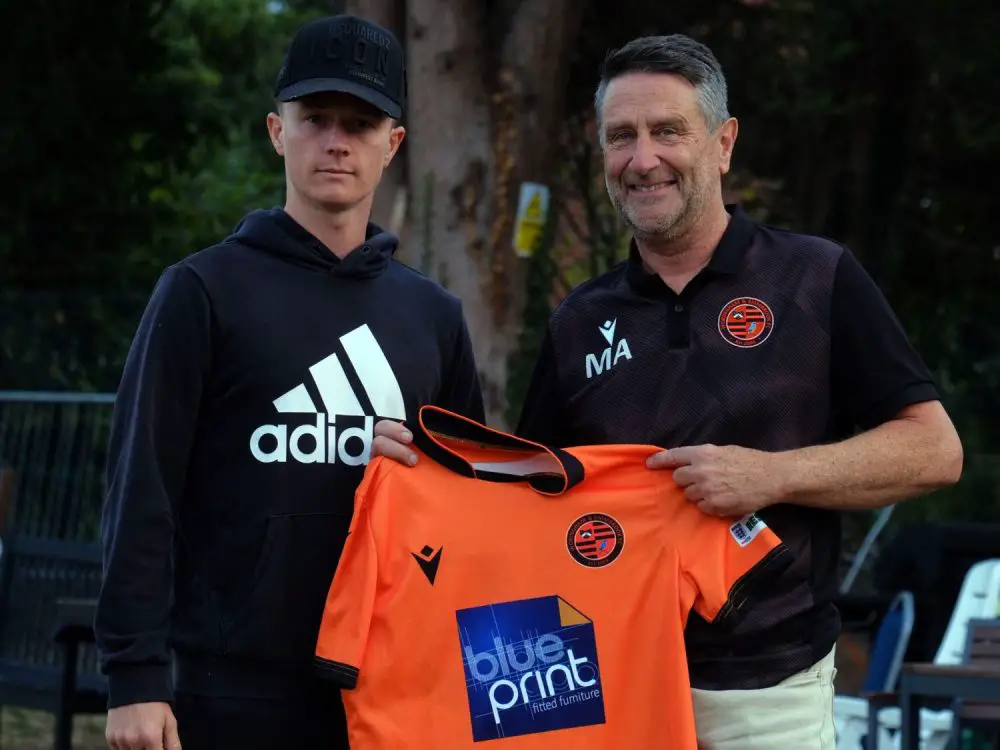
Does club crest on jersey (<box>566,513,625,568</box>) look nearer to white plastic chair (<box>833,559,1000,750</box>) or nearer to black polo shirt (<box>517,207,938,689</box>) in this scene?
black polo shirt (<box>517,207,938,689</box>)

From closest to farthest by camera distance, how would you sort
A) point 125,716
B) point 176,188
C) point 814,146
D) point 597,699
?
point 125,716, point 597,699, point 814,146, point 176,188

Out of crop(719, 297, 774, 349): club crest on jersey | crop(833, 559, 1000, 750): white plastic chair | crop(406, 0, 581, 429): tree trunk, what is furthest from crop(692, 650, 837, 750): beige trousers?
crop(406, 0, 581, 429): tree trunk

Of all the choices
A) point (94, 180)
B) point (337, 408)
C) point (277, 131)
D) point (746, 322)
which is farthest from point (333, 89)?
point (94, 180)

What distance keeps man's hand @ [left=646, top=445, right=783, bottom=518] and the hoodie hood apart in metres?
0.76

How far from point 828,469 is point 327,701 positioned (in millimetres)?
1088

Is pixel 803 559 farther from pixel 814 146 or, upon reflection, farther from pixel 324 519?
pixel 814 146

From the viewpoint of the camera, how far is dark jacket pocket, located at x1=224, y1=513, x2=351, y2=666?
10.0ft

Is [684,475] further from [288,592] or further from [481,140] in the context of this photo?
[481,140]

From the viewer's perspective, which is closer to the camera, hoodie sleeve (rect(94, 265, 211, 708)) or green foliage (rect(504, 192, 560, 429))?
hoodie sleeve (rect(94, 265, 211, 708))

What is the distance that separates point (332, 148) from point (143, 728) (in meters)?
1.19

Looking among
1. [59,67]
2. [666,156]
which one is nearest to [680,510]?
[666,156]

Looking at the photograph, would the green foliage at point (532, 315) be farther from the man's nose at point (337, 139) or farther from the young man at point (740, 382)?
the man's nose at point (337, 139)

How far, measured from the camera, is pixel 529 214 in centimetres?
697

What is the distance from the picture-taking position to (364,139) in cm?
328
